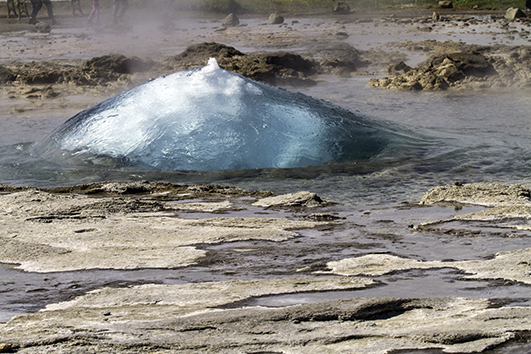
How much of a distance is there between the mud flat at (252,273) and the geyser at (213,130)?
1039mm

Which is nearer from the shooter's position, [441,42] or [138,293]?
[138,293]

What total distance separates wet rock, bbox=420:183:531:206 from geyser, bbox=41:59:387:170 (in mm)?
1281

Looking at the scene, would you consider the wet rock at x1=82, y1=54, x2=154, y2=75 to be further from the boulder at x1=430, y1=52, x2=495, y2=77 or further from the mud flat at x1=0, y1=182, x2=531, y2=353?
the mud flat at x1=0, y1=182, x2=531, y2=353

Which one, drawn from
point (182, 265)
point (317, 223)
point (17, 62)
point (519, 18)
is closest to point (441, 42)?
point (519, 18)

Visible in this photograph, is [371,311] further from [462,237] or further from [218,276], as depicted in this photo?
[462,237]

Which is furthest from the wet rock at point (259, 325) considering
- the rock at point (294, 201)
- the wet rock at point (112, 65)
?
the wet rock at point (112, 65)

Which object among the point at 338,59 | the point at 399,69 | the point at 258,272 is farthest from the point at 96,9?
the point at 258,272

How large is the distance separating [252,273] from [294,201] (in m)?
1.26

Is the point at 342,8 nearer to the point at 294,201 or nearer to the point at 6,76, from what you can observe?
the point at 6,76

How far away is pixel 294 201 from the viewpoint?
3211mm

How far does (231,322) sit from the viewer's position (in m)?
1.51

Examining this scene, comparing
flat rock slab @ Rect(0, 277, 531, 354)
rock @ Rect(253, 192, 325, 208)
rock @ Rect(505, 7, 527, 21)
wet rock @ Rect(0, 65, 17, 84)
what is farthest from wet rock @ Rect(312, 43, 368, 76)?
flat rock slab @ Rect(0, 277, 531, 354)

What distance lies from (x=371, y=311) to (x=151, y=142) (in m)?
3.14

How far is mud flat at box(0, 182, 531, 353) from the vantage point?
1.40m
